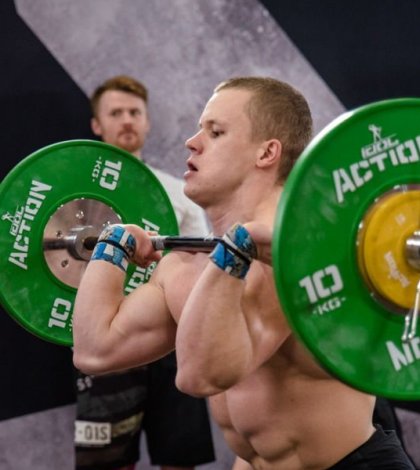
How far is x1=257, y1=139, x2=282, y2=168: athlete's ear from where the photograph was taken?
2027mm

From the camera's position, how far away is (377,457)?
2.02 m

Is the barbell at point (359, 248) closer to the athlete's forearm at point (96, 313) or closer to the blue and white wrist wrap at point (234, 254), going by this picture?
the blue and white wrist wrap at point (234, 254)

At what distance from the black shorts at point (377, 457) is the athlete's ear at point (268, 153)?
0.64 meters

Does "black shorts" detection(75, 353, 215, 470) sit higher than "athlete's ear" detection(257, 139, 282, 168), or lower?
lower

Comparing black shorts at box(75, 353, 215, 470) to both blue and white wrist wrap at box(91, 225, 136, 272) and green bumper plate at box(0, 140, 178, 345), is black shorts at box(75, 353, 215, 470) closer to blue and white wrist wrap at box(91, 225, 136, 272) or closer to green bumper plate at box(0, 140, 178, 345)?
green bumper plate at box(0, 140, 178, 345)

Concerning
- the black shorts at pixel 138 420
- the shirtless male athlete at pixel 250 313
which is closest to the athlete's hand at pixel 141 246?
the shirtless male athlete at pixel 250 313

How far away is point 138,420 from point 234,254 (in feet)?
6.37

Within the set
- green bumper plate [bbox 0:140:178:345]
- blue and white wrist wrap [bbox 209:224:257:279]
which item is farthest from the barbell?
green bumper plate [bbox 0:140:178:345]

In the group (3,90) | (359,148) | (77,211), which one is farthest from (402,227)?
(3,90)

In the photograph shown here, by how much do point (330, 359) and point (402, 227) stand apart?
283 mm

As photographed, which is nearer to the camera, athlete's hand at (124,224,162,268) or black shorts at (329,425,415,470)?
black shorts at (329,425,415,470)

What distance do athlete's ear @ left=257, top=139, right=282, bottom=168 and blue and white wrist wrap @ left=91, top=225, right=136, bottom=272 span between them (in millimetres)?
348

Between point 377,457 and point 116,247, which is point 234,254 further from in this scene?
point 377,457

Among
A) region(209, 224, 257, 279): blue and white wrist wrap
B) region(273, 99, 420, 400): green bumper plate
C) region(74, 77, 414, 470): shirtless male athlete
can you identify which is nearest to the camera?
region(273, 99, 420, 400): green bumper plate
